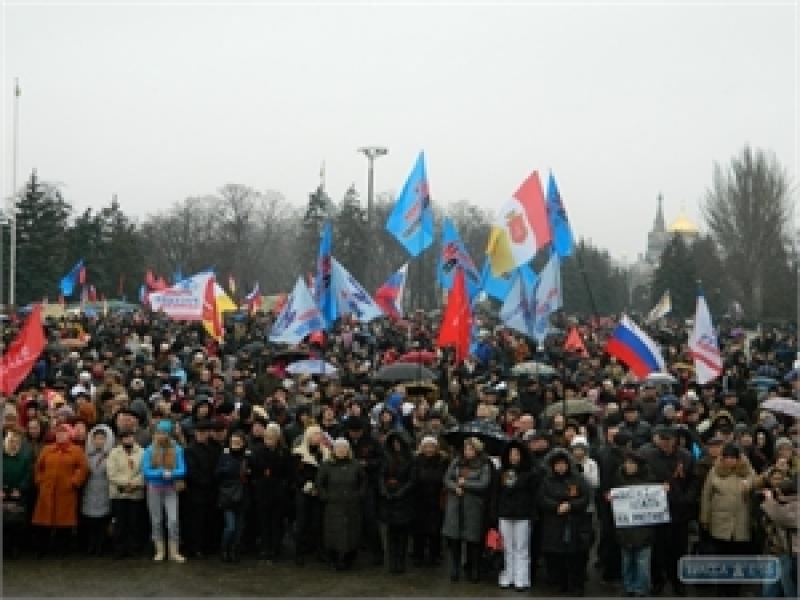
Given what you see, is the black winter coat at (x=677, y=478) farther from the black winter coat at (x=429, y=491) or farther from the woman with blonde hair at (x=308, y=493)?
the woman with blonde hair at (x=308, y=493)

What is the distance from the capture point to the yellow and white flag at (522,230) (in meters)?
13.5

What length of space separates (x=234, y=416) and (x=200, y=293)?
32.1ft

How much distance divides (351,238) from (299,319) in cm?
5214

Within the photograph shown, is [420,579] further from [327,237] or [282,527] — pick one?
[327,237]

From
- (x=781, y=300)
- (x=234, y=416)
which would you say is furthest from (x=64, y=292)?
(x=781, y=300)

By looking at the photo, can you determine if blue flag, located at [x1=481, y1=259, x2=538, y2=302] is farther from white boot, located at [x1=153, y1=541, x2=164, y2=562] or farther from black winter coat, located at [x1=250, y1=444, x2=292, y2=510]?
white boot, located at [x1=153, y1=541, x2=164, y2=562]

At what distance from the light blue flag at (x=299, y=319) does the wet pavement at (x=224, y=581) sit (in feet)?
19.9

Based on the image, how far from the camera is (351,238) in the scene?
222ft

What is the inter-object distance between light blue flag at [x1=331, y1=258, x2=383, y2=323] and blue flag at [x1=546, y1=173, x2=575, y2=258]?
10.4 ft

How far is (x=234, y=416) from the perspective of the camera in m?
11.5

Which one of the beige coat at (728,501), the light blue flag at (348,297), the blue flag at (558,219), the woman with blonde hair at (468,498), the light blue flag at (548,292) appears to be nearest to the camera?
the beige coat at (728,501)

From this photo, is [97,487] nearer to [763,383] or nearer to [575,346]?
[763,383]

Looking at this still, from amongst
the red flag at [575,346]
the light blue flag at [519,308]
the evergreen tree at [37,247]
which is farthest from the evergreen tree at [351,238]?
the light blue flag at [519,308]

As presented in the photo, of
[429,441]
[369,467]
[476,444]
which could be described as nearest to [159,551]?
[369,467]
